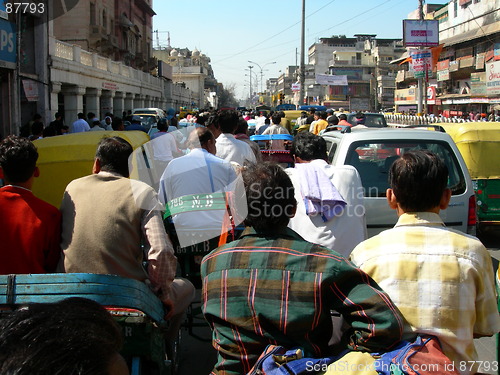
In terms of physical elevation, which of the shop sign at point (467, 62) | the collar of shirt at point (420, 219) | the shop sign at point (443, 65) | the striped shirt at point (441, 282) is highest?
the shop sign at point (443, 65)

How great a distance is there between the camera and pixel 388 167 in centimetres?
654

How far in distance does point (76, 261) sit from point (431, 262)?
2.11 meters

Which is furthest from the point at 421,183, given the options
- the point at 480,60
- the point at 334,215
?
the point at 480,60

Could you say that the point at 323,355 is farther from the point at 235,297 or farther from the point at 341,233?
the point at 341,233

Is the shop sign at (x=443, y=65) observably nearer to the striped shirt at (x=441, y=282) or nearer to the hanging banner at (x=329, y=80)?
the hanging banner at (x=329, y=80)

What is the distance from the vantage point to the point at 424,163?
2.59 meters

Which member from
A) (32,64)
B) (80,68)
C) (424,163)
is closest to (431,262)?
(424,163)

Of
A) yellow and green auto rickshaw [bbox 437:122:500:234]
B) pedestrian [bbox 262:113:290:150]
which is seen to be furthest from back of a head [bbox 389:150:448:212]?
pedestrian [bbox 262:113:290:150]

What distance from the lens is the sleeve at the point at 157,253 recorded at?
3455 mm

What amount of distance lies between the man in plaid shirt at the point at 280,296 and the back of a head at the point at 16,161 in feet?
5.36

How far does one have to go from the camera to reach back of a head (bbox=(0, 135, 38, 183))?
3.60 metres

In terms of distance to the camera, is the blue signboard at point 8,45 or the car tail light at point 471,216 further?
the blue signboard at point 8,45

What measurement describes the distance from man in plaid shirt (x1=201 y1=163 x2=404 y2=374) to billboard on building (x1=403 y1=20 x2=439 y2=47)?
1642 inches

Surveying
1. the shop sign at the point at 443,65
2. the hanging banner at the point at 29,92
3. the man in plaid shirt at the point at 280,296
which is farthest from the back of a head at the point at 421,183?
the shop sign at the point at 443,65
